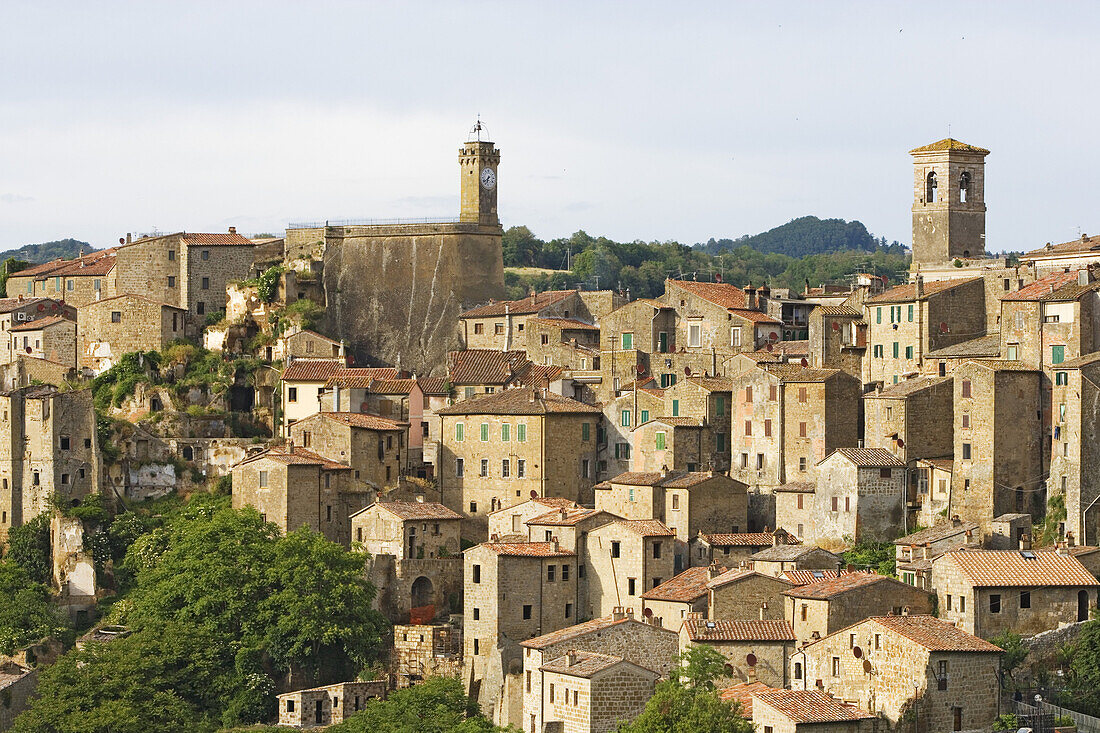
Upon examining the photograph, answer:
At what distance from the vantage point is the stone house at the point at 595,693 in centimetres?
5566

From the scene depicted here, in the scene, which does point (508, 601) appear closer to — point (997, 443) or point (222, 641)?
point (222, 641)

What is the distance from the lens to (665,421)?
230ft

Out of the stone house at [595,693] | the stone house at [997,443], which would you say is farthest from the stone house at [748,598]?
the stone house at [997,443]

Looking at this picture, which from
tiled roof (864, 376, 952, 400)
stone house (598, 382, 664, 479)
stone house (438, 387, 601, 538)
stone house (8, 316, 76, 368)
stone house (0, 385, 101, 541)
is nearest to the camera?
tiled roof (864, 376, 952, 400)

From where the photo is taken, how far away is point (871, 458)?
209ft

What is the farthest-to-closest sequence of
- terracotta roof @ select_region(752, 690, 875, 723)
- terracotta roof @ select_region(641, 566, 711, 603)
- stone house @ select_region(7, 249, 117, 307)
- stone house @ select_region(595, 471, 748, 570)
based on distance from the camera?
stone house @ select_region(7, 249, 117, 307), stone house @ select_region(595, 471, 748, 570), terracotta roof @ select_region(641, 566, 711, 603), terracotta roof @ select_region(752, 690, 875, 723)

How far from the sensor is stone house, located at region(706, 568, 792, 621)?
58750mm

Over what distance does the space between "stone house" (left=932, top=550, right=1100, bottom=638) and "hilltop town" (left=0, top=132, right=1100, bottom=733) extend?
0.10 metres

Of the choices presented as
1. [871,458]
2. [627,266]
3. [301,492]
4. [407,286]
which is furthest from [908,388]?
[627,266]

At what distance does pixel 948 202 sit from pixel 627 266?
6883 centimetres

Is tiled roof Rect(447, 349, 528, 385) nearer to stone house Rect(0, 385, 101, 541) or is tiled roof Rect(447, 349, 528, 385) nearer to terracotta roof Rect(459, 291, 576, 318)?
terracotta roof Rect(459, 291, 576, 318)

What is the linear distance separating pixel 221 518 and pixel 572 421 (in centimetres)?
1155

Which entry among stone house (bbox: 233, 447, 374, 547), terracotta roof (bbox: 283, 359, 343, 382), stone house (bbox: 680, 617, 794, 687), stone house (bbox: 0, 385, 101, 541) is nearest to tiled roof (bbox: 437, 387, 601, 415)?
stone house (bbox: 233, 447, 374, 547)

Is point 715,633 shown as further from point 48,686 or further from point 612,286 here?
point 612,286
